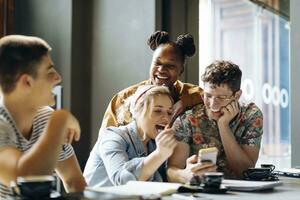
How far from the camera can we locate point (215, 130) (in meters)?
2.01

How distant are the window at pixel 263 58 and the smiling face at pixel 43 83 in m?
2.25

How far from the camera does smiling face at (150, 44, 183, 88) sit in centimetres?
224

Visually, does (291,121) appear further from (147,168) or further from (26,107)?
(26,107)

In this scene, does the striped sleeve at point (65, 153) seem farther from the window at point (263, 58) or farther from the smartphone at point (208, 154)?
the window at point (263, 58)

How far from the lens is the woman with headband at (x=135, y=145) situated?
5.35 ft

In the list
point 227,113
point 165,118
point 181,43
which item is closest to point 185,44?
point 181,43

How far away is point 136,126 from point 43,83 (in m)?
0.53

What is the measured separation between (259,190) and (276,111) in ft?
8.76

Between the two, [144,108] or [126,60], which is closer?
[144,108]

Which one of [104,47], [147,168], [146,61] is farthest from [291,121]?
[104,47]

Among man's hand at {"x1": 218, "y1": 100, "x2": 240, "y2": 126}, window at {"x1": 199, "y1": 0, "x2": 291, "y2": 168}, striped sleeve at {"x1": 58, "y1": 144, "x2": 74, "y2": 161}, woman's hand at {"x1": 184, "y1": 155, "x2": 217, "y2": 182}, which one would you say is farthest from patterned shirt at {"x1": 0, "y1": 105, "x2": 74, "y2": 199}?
window at {"x1": 199, "y1": 0, "x2": 291, "y2": 168}

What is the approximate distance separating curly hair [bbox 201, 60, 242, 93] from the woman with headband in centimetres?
21

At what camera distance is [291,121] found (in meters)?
2.53

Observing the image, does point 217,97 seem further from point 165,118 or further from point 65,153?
point 65,153
